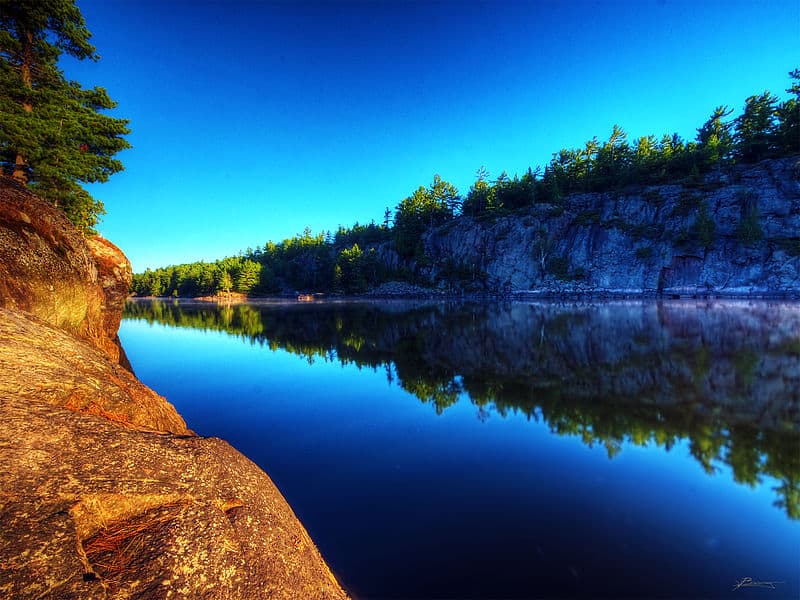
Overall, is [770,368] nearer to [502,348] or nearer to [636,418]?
[636,418]

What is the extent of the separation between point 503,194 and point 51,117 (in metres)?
94.2

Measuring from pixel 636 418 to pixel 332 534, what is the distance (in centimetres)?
849

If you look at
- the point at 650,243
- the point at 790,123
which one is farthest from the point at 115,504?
the point at 790,123

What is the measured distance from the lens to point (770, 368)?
12445 mm

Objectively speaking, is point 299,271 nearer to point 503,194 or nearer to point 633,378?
point 503,194

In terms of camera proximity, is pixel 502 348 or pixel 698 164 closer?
pixel 502 348

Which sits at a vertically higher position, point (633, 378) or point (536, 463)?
point (633, 378)

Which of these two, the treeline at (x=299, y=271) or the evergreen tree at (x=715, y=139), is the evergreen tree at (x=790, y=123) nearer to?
the evergreen tree at (x=715, y=139)

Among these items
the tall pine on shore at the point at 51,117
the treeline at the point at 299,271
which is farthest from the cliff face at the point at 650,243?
the tall pine on shore at the point at 51,117

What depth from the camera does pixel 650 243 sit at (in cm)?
6347

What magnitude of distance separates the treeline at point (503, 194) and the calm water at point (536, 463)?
74986 millimetres

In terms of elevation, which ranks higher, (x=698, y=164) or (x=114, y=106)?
(x=698, y=164)

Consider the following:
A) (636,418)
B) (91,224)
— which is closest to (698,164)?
(636,418)

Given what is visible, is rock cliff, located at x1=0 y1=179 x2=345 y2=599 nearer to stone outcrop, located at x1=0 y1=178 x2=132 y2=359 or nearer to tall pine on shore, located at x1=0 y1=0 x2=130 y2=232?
stone outcrop, located at x1=0 y1=178 x2=132 y2=359
